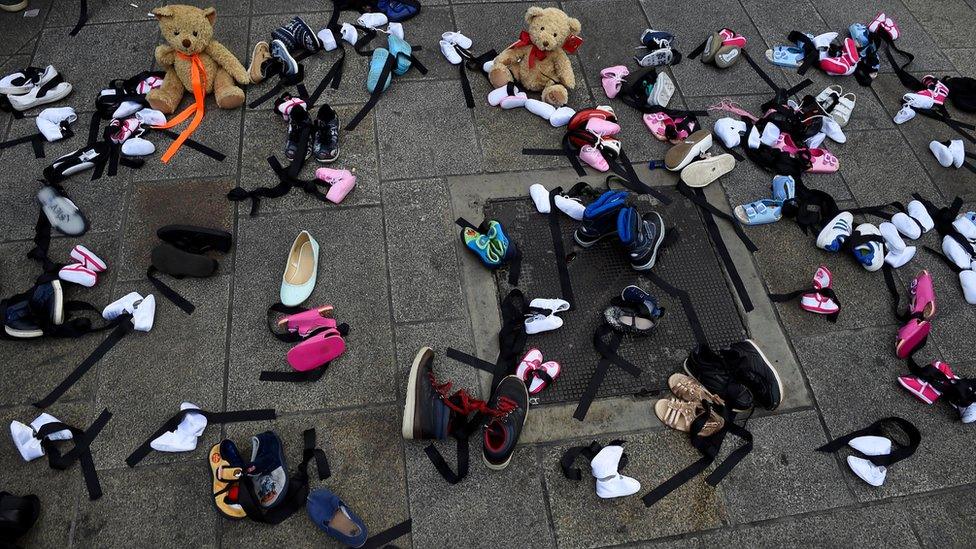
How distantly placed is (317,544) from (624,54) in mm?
5105

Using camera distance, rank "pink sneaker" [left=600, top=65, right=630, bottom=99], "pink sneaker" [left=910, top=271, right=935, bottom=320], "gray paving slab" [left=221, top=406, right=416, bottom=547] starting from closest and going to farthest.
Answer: "gray paving slab" [left=221, top=406, right=416, bottom=547] → "pink sneaker" [left=910, top=271, right=935, bottom=320] → "pink sneaker" [left=600, top=65, right=630, bottom=99]

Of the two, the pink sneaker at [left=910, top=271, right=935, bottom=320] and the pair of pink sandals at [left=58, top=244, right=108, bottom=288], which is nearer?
the pair of pink sandals at [left=58, top=244, right=108, bottom=288]

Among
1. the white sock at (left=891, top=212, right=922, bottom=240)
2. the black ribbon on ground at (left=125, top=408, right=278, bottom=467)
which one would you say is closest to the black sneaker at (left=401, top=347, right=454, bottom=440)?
the black ribbon on ground at (left=125, top=408, right=278, bottom=467)

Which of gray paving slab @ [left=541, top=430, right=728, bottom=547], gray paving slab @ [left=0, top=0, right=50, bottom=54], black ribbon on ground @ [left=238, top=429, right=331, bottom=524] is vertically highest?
gray paving slab @ [left=0, top=0, right=50, bottom=54]

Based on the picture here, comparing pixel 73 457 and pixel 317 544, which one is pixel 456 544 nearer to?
pixel 317 544

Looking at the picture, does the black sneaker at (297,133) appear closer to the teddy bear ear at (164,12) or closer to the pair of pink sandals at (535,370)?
the teddy bear ear at (164,12)

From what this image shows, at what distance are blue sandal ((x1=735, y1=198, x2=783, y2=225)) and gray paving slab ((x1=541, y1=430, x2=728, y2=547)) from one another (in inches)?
82.1

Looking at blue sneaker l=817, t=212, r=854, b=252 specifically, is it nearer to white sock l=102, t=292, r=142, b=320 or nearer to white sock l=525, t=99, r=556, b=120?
white sock l=525, t=99, r=556, b=120

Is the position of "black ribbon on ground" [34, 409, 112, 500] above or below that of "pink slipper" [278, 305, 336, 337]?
below

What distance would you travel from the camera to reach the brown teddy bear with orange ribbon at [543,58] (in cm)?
503

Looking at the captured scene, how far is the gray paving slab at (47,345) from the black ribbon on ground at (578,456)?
10.3 feet

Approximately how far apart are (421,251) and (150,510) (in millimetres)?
2425

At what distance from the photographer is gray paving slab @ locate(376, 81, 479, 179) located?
16.5ft

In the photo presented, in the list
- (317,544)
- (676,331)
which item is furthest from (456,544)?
(676,331)
